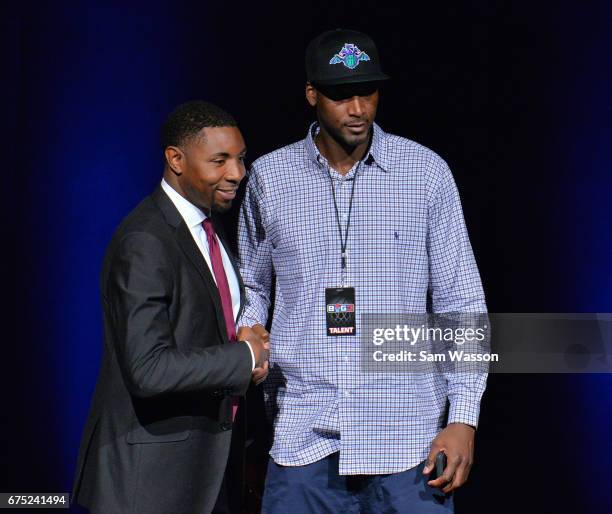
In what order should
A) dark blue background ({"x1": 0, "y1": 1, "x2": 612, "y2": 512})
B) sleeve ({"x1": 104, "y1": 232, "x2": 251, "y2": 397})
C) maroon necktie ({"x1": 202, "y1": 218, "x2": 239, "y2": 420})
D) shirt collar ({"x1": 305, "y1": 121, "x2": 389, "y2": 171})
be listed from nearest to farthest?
sleeve ({"x1": 104, "y1": 232, "x2": 251, "y2": 397}) → maroon necktie ({"x1": 202, "y1": 218, "x2": 239, "y2": 420}) → shirt collar ({"x1": 305, "y1": 121, "x2": 389, "y2": 171}) → dark blue background ({"x1": 0, "y1": 1, "x2": 612, "y2": 512})

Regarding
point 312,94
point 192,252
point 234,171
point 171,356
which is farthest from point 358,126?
point 171,356

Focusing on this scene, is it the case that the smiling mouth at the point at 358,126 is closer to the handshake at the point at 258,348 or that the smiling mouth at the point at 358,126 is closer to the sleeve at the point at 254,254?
the sleeve at the point at 254,254

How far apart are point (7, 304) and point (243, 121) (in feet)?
3.04

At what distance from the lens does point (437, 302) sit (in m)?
2.72

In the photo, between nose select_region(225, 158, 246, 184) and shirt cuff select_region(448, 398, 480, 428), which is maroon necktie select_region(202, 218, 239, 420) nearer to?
nose select_region(225, 158, 246, 184)

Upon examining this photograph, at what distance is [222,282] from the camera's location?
2.47 m

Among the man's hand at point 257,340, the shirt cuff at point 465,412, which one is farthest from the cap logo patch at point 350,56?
the shirt cuff at point 465,412

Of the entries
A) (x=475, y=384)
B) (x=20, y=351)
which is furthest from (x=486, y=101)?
(x=20, y=351)

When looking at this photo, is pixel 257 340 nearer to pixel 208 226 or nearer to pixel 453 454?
pixel 208 226

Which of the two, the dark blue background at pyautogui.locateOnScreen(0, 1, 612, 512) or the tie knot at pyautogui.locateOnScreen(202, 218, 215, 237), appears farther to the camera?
the dark blue background at pyautogui.locateOnScreen(0, 1, 612, 512)

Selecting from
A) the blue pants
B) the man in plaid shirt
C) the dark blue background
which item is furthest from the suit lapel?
the dark blue background

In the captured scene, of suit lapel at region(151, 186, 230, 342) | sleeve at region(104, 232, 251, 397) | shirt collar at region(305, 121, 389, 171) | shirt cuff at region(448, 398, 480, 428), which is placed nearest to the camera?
sleeve at region(104, 232, 251, 397)

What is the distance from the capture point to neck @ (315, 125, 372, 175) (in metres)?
2.73

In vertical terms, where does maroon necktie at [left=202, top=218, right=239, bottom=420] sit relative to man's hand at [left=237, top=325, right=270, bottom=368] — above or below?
above
